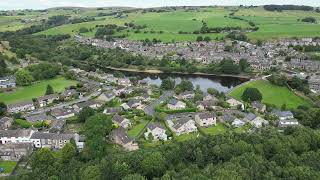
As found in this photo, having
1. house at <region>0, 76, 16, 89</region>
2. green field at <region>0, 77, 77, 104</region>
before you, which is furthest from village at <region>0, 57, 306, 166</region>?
house at <region>0, 76, 16, 89</region>

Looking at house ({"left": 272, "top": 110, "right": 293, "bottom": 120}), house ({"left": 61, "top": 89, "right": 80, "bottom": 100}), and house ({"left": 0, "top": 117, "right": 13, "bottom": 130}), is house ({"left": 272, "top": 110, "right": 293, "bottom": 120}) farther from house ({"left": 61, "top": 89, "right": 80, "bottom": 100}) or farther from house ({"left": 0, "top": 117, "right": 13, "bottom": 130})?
house ({"left": 0, "top": 117, "right": 13, "bottom": 130})

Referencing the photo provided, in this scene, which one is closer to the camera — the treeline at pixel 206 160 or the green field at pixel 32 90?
the treeline at pixel 206 160

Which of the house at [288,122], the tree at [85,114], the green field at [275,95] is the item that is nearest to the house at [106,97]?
the tree at [85,114]

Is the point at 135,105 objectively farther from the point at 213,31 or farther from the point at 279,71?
the point at 213,31

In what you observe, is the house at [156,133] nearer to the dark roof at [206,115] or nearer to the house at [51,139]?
the dark roof at [206,115]

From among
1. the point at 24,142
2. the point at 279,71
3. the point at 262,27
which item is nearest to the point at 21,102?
the point at 24,142
